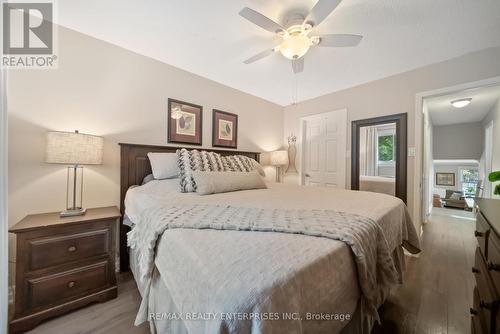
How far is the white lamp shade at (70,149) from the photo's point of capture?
1449mm

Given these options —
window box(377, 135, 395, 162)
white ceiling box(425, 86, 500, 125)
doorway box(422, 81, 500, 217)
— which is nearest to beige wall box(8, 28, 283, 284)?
window box(377, 135, 395, 162)

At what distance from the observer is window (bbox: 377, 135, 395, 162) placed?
9.13ft

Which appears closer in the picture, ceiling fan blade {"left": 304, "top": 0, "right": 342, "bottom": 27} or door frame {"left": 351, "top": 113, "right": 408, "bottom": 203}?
ceiling fan blade {"left": 304, "top": 0, "right": 342, "bottom": 27}

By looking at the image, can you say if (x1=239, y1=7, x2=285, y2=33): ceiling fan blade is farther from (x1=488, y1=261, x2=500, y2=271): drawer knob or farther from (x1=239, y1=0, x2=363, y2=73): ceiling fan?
(x1=488, y1=261, x2=500, y2=271): drawer knob

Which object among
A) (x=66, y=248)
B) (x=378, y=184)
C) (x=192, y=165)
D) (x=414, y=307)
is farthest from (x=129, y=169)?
(x=378, y=184)

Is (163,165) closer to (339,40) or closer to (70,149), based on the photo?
(70,149)

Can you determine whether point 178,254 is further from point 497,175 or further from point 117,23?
point 117,23

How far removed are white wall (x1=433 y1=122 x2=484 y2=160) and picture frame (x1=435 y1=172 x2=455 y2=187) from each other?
4.26 ft

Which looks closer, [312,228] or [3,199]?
[312,228]

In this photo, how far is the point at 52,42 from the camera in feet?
5.64

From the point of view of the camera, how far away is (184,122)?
8.39ft

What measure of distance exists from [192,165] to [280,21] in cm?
156

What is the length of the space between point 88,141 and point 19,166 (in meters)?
0.59

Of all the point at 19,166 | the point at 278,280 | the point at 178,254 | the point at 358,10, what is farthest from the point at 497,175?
the point at 19,166
